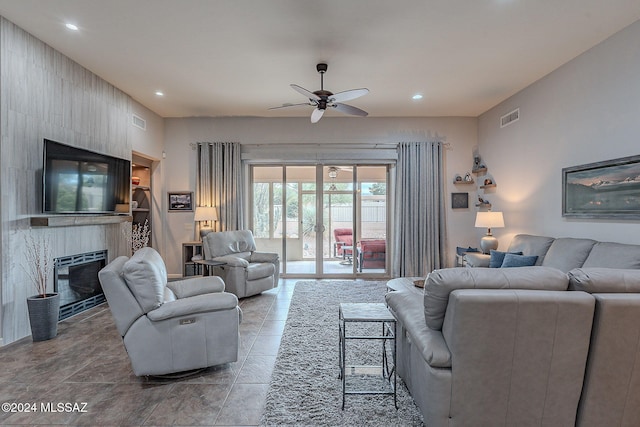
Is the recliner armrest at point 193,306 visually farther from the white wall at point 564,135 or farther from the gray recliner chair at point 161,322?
the white wall at point 564,135

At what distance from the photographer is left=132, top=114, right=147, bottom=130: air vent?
513 centimetres

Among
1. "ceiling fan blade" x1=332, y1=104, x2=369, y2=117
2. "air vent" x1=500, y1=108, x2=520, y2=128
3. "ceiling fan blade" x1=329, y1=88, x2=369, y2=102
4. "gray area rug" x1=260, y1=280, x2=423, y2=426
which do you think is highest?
"air vent" x1=500, y1=108, x2=520, y2=128

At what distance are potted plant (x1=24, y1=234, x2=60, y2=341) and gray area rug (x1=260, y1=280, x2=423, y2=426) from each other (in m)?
2.40

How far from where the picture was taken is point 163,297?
97.2 inches

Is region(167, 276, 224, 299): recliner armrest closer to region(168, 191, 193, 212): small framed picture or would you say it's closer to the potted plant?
the potted plant

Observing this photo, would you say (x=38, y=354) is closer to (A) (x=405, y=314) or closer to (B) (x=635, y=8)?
(A) (x=405, y=314)

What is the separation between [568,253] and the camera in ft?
11.2

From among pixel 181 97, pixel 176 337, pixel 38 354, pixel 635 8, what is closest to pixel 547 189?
pixel 635 8

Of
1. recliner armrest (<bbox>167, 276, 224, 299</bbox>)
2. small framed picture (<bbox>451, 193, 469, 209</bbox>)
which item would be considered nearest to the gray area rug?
recliner armrest (<bbox>167, 276, 224, 299</bbox>)

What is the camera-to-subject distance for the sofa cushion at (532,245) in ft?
12.7

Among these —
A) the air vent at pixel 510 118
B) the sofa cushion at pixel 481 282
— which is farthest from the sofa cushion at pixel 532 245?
the sofa cushion at pixel 481 282

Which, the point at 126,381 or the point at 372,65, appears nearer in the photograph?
the point at 126,381

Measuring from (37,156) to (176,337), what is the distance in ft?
8.75

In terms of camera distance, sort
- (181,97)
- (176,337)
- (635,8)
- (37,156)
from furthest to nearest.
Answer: (181,97)
(37,156)
(635,8)
(176,337)
